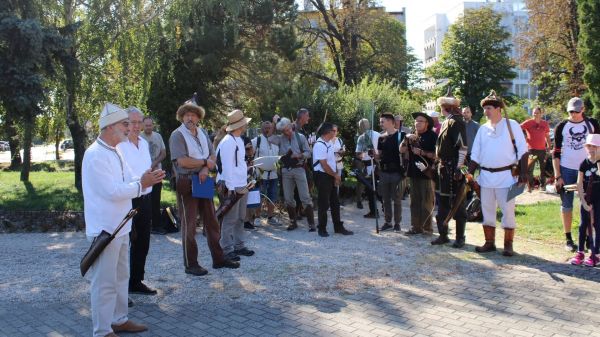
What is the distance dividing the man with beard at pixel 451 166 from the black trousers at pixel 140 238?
14.3ft

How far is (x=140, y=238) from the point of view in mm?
6027

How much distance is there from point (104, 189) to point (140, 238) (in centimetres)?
166

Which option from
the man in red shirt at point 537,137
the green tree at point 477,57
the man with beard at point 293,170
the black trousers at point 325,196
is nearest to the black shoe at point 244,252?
the black trousers at point 325,196

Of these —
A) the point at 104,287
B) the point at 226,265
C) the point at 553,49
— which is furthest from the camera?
the point at 553,49

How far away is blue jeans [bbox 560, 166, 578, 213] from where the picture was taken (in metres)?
7.73

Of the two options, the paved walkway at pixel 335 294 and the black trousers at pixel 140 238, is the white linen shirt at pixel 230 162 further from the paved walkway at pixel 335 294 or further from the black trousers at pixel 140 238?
the black trousers at pixel 140 238

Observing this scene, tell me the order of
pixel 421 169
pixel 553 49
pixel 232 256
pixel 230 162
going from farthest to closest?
pixel 553 49
pixel 421 169
pixel 232 256
pixel 230 162

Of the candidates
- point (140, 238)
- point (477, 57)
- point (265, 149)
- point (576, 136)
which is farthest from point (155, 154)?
point (477, 57)

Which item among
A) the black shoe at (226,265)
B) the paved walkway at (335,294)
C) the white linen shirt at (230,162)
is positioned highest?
the white linen shirt at (230,162)

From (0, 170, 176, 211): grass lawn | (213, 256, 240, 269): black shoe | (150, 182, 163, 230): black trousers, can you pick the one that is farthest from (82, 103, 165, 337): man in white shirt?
(0, 170, 176, 211): grass lawn

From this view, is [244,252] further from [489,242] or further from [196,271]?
[489,242]

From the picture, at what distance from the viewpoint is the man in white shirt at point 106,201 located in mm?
4480

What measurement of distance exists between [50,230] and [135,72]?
7.67m

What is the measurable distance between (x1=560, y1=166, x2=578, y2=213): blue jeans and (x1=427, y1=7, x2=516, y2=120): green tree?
3757 cm
